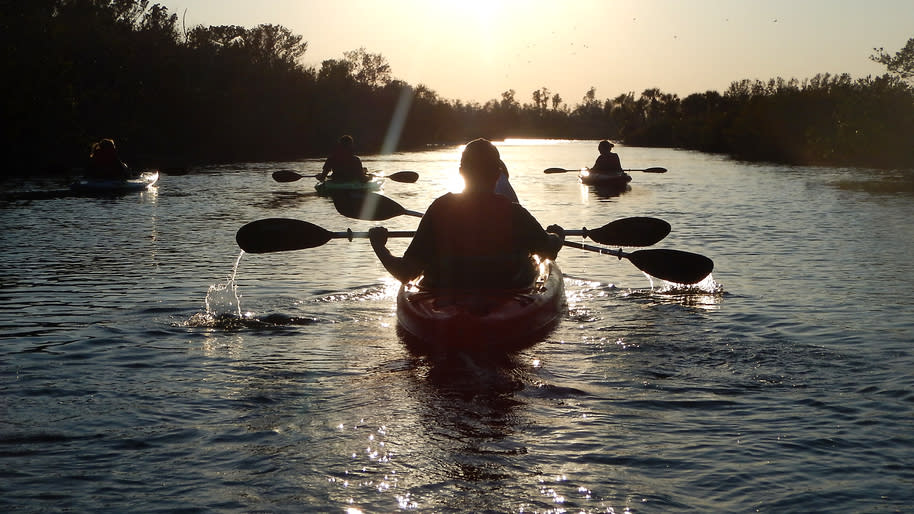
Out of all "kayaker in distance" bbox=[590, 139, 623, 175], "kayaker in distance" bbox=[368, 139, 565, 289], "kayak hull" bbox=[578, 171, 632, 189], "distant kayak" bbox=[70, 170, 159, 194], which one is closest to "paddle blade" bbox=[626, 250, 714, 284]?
"kayaker in distance" bbox=[368, 139, 565, 289]

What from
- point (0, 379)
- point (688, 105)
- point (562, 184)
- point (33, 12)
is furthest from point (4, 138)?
point (688, 105)

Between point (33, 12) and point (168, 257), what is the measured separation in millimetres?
39630

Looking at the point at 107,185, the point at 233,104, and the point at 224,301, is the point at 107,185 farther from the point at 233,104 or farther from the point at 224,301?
the point at 233,104

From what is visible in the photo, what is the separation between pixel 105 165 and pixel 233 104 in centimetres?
4926

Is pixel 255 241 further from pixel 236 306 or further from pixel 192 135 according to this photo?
pixel 192 135

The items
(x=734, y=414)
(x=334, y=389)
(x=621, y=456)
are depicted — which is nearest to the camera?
(x=621, y=456)

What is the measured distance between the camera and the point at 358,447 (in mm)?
5906

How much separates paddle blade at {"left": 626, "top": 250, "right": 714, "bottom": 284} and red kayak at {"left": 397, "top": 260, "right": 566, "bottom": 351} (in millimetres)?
1653

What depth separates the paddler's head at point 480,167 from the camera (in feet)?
26.6

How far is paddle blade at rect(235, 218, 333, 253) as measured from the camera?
34.9 feet

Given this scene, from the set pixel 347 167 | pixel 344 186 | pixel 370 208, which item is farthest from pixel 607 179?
pixel 370 208

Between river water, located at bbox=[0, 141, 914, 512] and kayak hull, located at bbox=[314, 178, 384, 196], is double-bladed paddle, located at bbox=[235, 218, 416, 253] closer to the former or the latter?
river water, located at bbox=[0, 141, 914, 512]

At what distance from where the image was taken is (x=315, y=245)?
10.7 metres

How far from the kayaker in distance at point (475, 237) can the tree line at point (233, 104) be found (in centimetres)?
3668
